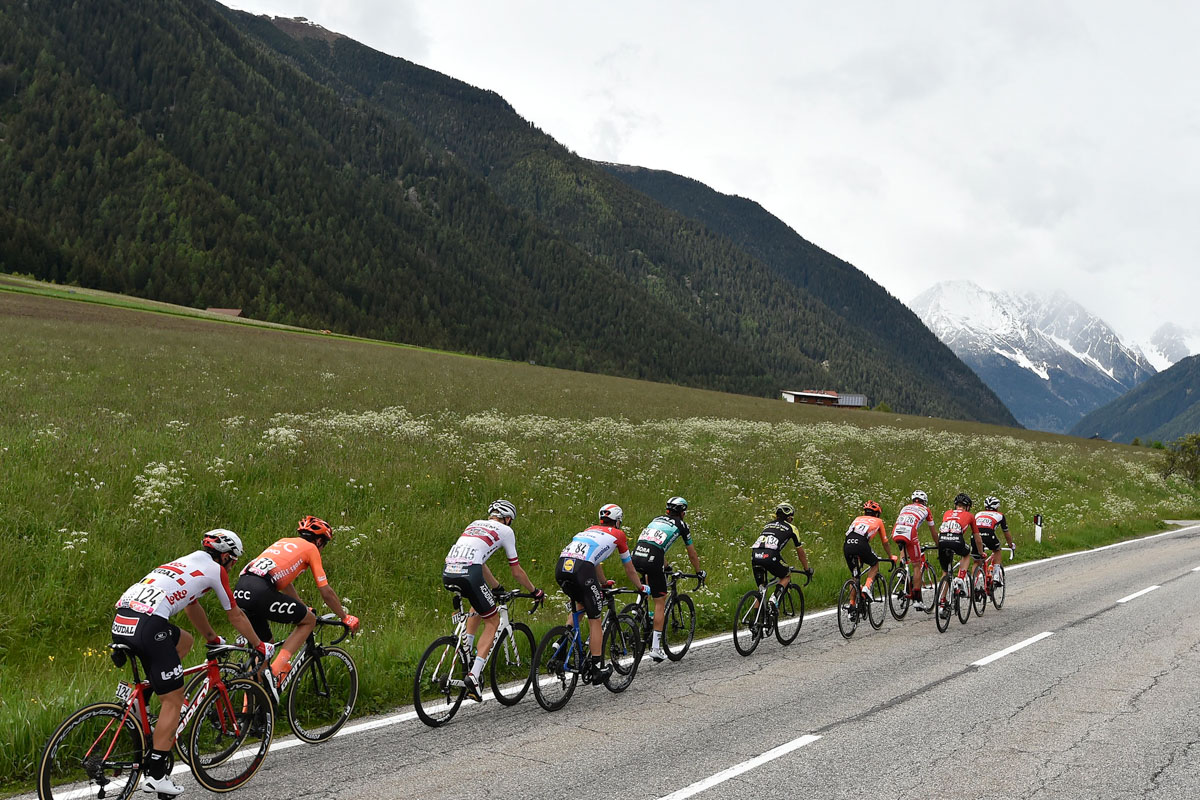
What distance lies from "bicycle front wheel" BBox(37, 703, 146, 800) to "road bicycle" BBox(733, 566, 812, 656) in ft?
25.9

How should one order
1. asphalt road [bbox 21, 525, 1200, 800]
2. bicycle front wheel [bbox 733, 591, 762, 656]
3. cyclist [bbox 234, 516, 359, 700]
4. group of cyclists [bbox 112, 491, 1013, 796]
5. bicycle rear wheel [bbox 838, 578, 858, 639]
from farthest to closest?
bicycle rear wheel [bbox 838, 578, 858, 639] → bicycle front wheel [bbox 733, 591, 762, 656] → cyclist [bbox 234, 516, 359, 700] → asphalt road [bbox 21, 525, 1200, 800] → group of cyclists [bbox 112, 491, 1013, 796]

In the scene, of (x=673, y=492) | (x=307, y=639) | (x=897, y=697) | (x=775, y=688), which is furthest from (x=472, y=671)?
(x=673, y=492)

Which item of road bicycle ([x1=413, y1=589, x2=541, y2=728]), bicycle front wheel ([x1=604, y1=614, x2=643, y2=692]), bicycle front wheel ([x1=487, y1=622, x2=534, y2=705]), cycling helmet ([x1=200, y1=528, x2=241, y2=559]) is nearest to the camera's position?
cycling helmet ([x1=200, y1=528, x2=241, y2=559])

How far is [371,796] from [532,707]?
2.98 metres

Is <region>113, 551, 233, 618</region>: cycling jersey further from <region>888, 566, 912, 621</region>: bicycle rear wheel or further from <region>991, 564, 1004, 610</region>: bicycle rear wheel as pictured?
<region>991, 564, 1004, 610</region>: bicycle rear wheel

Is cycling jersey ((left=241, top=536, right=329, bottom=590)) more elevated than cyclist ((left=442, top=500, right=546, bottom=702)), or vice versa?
cycling jersey ((left=241, top=536, right=329, bottom=590))

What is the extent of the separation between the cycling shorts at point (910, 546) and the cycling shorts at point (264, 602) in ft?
36.0

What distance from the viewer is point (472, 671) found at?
8398mm

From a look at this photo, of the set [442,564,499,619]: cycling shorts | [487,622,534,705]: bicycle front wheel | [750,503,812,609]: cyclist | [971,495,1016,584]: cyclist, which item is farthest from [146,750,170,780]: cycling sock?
[971,495,1016,584]: cyclist

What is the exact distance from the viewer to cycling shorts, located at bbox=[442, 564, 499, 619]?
28.2 feet

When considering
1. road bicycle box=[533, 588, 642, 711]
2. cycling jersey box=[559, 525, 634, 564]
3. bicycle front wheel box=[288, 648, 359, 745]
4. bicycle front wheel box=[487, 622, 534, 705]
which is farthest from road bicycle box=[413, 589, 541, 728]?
cycling jersey box=[559, 525, 634, 564]

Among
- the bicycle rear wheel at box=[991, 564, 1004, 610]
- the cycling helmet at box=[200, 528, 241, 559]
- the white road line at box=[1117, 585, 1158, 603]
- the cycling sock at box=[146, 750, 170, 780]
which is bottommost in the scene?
the white road line at box=[1117, 585, 1158, 603]

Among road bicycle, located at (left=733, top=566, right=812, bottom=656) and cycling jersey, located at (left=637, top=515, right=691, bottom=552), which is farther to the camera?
road bicycle, located at (left=733, top=566, right=812, bottom=656)

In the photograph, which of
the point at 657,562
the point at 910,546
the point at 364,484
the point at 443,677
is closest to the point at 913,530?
the point at 910,546
